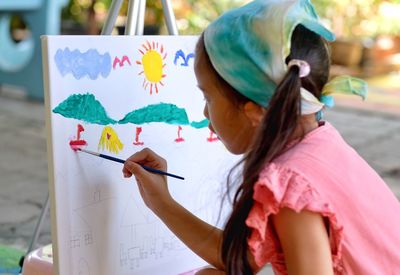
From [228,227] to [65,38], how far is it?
1.44 ft

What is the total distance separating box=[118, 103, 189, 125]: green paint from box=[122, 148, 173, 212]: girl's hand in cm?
7

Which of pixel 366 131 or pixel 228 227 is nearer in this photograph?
pixel 228 227

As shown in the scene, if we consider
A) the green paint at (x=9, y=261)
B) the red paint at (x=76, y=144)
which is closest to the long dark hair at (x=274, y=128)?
the red paint at (x=76, y=144)

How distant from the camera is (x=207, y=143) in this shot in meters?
1.39

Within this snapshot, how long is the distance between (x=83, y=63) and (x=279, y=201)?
0.46 metres

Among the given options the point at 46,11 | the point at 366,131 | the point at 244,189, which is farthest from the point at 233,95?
the point at 46,11

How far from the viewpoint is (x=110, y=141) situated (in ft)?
3.91

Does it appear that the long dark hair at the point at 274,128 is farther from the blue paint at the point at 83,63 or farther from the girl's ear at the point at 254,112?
the blue paint at the point at 83,63

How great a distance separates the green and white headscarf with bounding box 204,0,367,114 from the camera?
91cm

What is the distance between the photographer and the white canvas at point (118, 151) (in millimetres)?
1096

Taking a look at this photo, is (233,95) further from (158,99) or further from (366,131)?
(366,131)

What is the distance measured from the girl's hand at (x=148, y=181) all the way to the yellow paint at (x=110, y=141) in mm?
45

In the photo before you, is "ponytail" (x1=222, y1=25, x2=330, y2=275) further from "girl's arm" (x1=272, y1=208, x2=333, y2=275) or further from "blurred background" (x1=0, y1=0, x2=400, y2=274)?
"blurred background" (x1=0, y1=0, x2=400, y2=274)

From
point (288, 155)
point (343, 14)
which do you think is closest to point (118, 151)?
point (288, 155)
